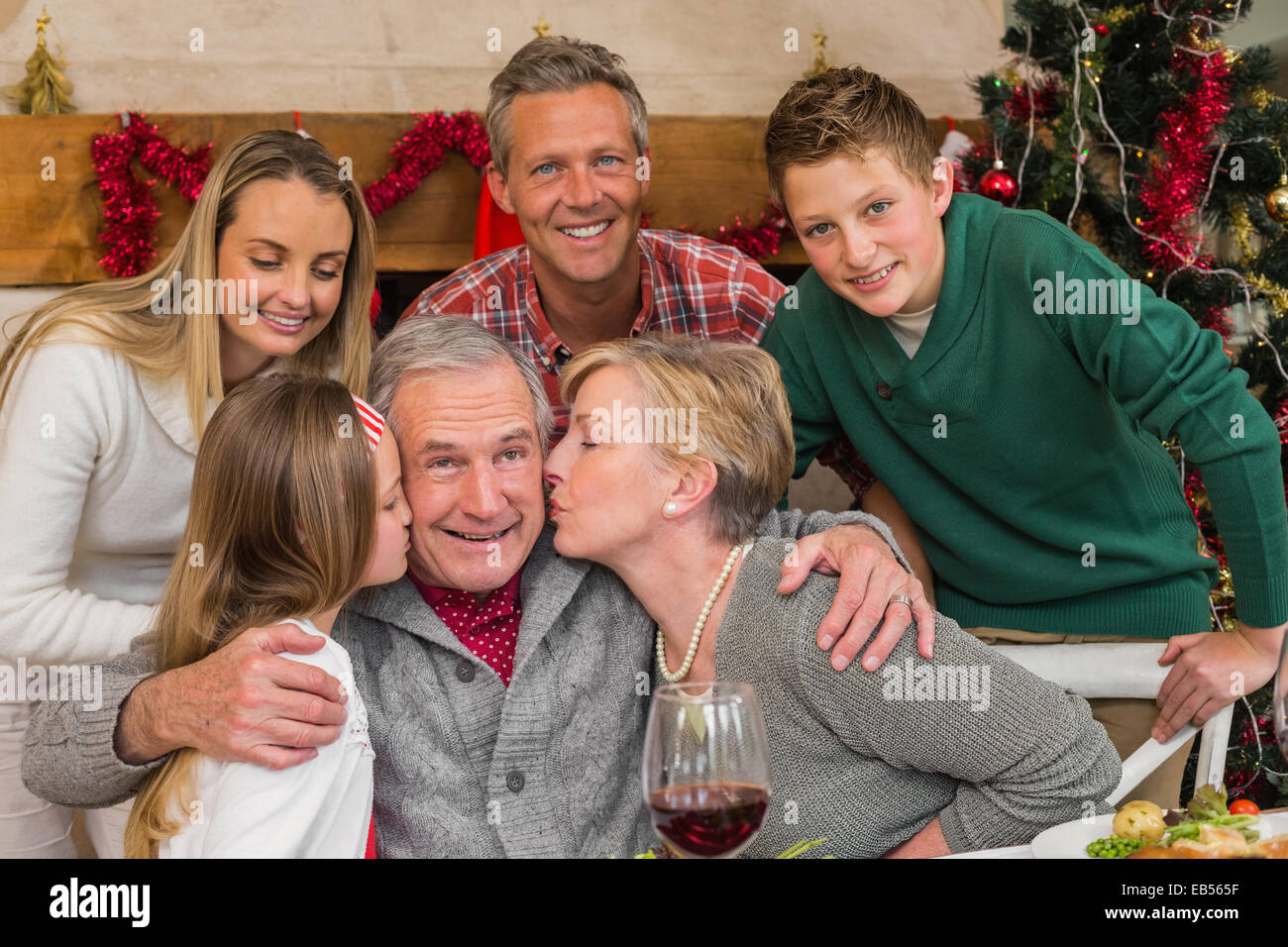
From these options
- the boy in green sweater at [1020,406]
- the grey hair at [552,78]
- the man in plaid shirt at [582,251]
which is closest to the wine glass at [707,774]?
the boy in green sweater at [1020,406]

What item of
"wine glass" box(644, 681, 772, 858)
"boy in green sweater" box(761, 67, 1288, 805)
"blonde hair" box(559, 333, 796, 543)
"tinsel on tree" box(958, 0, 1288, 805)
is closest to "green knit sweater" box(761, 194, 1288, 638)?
"boy in green sweater" box(761, 67, 1288, 805)

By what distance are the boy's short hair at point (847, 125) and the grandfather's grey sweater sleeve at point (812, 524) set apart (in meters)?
0.57

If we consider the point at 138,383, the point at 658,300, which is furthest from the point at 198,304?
the point at 658,300

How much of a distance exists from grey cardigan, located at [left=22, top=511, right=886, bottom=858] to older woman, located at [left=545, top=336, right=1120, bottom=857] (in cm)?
10

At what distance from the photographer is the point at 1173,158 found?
3.01 m

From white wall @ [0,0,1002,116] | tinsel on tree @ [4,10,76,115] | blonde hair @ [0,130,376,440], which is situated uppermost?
white wall @ [0,0,1002,116]

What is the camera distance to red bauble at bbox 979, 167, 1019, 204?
3.00 m

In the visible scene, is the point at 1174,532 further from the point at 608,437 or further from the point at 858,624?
the point at 608,437

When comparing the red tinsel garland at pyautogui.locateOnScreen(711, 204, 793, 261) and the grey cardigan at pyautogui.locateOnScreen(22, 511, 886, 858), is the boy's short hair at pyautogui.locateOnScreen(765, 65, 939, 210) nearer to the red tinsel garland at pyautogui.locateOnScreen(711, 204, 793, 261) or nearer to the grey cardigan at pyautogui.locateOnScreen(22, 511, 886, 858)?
the grey cardigan at pyautogui.locateOnScreen(22, 511, 886, 858)

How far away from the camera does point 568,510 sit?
66.8 inches

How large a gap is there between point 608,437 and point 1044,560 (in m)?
0.93
